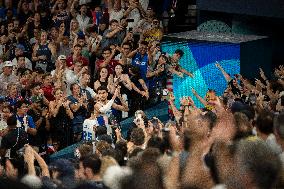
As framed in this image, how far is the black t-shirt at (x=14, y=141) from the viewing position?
9398 mm

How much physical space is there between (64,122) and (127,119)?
140 centimetres

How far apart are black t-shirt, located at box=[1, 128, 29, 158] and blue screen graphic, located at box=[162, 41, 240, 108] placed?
3.66 metres

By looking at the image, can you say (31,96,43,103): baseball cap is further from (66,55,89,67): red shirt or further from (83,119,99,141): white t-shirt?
(66,55,89,67): red shirt

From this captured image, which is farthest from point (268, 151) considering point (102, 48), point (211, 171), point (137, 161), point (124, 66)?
point (102, 48)

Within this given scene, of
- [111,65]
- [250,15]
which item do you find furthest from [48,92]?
[250,15]

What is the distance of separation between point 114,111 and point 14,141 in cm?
320

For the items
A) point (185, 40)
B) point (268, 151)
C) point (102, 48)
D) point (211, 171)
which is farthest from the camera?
point (102, 48)

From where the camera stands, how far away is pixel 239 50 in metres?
12.0

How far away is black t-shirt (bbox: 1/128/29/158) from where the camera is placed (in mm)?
9398

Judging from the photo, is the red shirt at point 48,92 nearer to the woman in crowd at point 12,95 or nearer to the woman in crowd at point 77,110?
the woman in crowd at point 12,95

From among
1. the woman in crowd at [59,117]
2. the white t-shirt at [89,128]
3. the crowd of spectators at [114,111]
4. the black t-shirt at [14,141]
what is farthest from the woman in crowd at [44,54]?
the black t-shirt at [14,141]

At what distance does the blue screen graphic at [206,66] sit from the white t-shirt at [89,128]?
7.00 ft

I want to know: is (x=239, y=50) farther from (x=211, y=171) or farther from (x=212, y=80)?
(x=211, y=171)

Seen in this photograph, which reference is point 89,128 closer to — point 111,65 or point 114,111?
point 114,111
